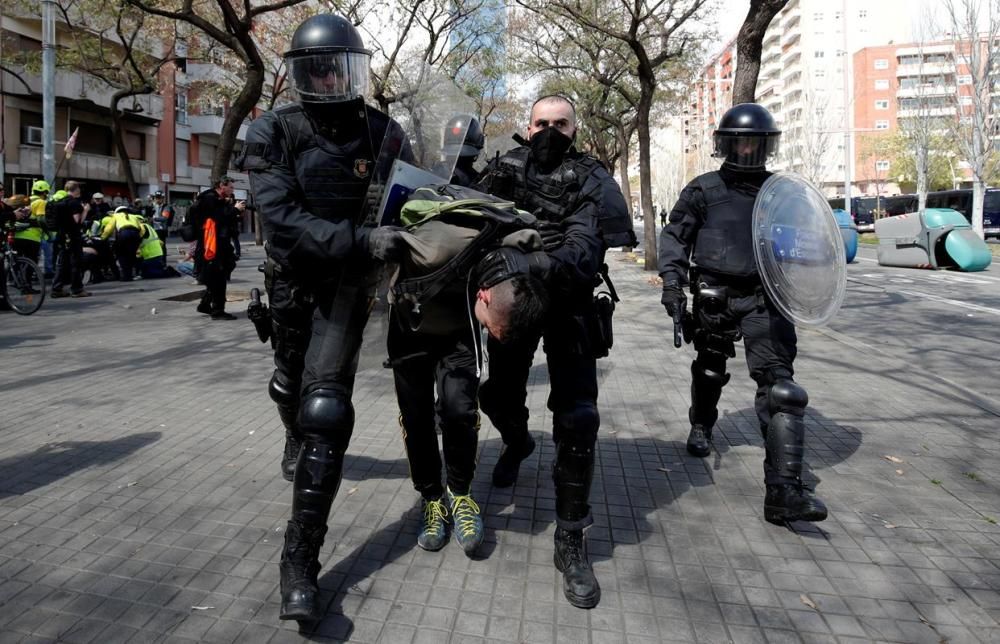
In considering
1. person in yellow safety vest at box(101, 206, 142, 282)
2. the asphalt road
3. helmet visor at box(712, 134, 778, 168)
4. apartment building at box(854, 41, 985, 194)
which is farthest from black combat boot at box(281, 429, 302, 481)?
apartment building at box(854, 41, 985, 194)

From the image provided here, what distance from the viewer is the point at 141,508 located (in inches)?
136

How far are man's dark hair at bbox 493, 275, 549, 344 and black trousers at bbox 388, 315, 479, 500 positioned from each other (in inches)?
19.0

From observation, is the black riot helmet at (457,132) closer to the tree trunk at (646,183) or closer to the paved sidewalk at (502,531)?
the paved sidewalk at (502,531)

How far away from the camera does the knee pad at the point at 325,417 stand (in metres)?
2.61

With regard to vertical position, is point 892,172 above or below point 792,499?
above

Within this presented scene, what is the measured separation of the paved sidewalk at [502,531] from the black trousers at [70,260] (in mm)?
6631

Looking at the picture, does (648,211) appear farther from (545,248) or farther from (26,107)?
(26,107)

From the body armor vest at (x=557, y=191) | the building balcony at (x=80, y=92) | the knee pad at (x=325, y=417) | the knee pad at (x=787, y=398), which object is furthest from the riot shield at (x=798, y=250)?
the building balcony at (x=80, y=92)

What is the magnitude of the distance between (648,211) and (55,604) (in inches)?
677

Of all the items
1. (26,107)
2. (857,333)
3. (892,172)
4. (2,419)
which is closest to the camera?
(2,419)

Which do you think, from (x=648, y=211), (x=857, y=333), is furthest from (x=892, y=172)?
(x=857, y=333)

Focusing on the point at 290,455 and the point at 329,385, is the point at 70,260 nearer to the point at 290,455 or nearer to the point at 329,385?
the point at 290,455

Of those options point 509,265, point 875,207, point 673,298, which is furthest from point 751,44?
point 875,207

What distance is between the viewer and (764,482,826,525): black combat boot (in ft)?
10.7
